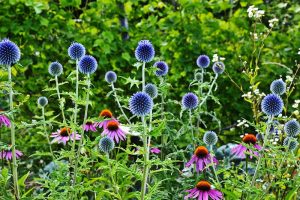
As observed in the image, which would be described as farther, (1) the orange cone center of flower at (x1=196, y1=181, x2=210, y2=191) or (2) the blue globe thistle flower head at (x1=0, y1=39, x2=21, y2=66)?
(1) the orange cone center of flower at (x1=196, y1=181, x2=210, y2=191)

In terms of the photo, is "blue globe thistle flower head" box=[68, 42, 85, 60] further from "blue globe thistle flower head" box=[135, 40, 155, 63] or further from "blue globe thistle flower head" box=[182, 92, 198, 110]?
"blue globe thistle flower head" box=[182, 92, 198, 110]

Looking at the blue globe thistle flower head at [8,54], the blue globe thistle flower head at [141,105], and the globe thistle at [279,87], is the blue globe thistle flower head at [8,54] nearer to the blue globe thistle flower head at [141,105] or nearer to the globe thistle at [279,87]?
the blue globe thistle flower head at [141,105]

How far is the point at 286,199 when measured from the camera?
8.00 feet

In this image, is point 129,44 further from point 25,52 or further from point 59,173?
point 59,173

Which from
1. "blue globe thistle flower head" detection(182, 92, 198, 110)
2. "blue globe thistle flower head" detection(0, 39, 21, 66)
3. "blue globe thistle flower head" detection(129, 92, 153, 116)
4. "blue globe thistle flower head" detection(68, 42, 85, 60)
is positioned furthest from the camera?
"blue globe thistle flower head" detection(182, 92, 198, 110)

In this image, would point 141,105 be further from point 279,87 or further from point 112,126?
point 112,126

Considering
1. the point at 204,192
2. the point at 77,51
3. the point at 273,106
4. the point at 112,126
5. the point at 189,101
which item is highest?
the point at 77,51

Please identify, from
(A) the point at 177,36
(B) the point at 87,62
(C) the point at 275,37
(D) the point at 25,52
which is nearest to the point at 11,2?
(D) the point at 25,52

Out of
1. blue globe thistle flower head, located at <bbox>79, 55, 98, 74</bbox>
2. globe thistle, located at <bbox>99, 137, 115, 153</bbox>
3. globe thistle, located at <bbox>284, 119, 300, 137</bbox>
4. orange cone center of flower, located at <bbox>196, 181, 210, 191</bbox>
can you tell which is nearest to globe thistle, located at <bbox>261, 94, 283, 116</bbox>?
globe thistle, located at <bbox>284, 119, 300, 137</bbox>

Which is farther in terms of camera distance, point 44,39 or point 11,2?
point 44,39

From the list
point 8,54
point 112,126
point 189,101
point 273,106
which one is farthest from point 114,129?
point 273,106

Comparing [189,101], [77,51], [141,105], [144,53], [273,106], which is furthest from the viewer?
[189,101]

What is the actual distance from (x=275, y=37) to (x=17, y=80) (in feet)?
6.79

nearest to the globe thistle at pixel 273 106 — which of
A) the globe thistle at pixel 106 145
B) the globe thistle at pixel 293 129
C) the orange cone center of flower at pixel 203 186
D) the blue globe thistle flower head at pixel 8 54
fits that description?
the globe thistle at pixel 293 129
